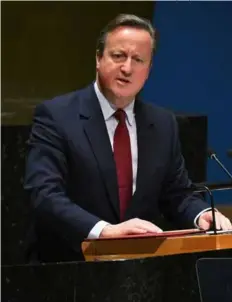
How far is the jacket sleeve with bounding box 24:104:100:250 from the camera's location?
1.86 m

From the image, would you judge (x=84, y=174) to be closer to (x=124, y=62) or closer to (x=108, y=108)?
(x=108, y=108)

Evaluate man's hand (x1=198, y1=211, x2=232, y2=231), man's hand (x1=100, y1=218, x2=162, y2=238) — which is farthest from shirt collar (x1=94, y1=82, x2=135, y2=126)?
man's hand (x1=100, y1=218, x2=162, y2=238)

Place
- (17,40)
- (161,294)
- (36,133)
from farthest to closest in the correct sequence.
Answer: (17,40), (36,133), (161,294)

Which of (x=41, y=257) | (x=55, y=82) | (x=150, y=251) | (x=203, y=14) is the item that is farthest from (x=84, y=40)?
(x=150, y=251)

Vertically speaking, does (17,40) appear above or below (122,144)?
above

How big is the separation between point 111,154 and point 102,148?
0.10ft

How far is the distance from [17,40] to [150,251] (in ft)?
4.05

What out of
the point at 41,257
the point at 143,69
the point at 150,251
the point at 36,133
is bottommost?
the point at 41,257

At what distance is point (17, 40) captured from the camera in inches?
102

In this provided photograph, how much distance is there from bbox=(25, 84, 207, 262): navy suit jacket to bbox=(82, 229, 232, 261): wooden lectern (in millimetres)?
260

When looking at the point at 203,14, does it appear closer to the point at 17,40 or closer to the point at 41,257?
the point at 17,40

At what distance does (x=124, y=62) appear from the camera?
2082mm

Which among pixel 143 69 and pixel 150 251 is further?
pixel 143 69

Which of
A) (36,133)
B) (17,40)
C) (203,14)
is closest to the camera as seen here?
(36,133)
